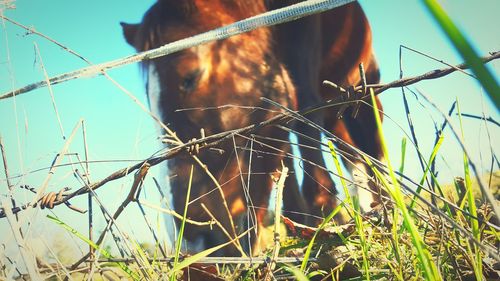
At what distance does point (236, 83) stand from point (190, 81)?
1.19ft

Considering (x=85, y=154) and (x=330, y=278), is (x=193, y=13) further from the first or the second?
(x=330, y=278)

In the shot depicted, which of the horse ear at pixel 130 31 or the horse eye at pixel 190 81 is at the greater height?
the horse ear at pixel 130 31

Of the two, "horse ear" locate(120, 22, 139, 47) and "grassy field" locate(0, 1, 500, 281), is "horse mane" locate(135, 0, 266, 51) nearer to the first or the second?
"horse ear" locate(120, 22, 139, 47)

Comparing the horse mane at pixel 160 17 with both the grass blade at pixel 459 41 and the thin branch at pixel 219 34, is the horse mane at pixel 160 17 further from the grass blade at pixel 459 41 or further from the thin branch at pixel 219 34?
the grass blade at pixel 459 41

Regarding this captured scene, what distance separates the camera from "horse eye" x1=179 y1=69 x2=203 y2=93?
222 centimetres

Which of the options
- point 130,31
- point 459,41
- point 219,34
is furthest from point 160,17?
point 459,41

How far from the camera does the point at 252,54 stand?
266cm

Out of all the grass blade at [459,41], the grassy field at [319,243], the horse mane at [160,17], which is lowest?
the grassy field at [319,243]

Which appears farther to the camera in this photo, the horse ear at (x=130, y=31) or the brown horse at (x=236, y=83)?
the horse ear at (x=130, y=31)

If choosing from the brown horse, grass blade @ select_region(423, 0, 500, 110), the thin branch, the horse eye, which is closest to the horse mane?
the brown horse

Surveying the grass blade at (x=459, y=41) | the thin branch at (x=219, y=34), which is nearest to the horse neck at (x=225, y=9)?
the thin branch at (x=219, y=34)

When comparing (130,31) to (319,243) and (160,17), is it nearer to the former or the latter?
(160,17)

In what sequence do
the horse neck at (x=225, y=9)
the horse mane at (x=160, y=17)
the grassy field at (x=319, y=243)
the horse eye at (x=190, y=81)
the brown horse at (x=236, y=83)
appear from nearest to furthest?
the grassy field at (x=319, y=243), the brown horse at (x=236, y=83), the horse eye at (x=190, y=81), the horse mane at (x=160, y=17), the horse neck at (x=225, y=9)

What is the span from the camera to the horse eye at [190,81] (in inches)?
87.5
